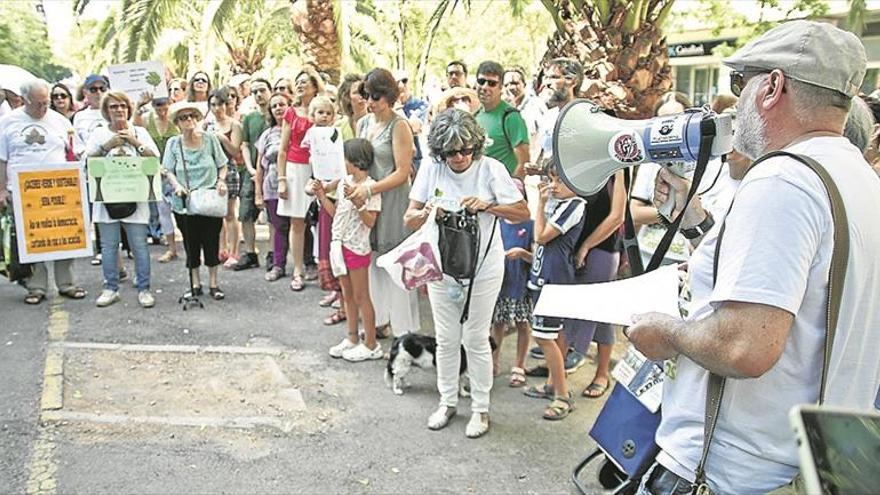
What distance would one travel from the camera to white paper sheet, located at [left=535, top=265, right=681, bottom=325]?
1.86 metres

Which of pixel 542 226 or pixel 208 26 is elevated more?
pixel 208 26

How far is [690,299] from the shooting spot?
1.75m

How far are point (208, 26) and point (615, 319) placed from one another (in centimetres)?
1380

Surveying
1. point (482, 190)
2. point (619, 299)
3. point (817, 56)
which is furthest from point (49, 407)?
point (817, 56)

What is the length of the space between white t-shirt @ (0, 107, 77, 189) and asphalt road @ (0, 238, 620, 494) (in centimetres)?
139

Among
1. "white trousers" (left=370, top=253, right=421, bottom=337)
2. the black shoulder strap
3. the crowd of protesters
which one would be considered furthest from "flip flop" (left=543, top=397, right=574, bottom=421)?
the black shoulder strap

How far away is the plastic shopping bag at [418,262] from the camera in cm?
387

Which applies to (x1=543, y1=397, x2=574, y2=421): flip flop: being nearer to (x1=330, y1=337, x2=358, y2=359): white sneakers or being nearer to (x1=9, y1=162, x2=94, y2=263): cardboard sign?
(x1=330, y1=337, x2=358, y2=359): white sneakers

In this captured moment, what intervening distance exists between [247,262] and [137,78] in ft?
7.47

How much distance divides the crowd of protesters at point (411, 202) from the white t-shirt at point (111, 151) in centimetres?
1

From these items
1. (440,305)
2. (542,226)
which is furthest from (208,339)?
(542,226)

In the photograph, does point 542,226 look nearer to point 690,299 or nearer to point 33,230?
point 690,299

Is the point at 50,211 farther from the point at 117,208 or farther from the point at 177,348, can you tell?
the point at 177,348

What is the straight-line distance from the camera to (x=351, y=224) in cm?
512
